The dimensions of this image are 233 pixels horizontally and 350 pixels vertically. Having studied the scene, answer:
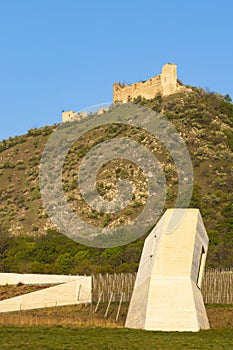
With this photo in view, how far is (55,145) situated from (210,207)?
2521cm

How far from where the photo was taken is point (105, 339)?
17.1m

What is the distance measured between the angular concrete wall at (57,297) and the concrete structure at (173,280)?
6.62 m

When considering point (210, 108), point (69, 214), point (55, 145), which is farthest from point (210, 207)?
point (55, 145)

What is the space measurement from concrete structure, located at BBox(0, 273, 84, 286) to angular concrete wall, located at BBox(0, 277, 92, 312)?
4.07m

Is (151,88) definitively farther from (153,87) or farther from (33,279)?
(33,279)

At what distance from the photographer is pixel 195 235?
2083 centimetres

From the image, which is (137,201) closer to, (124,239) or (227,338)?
(124,239)

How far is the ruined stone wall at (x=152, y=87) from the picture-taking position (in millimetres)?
73438

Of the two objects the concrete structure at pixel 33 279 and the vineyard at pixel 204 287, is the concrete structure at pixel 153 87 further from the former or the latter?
the vineyard at pixel 204 287

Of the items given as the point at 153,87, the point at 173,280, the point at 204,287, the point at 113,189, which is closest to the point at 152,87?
the point at 153,87

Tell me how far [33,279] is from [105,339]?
61.7 feet

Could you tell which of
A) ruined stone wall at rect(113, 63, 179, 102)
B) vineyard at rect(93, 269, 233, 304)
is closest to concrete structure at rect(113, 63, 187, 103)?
ruined stone wall at rect(113, 63, 179, 102)

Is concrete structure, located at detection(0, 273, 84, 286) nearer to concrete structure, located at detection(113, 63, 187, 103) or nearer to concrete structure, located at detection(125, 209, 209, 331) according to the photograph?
concrete structure, located at detection(125, 209, 209, 331)

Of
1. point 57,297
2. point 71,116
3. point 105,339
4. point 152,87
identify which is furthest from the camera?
point 71,116
